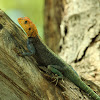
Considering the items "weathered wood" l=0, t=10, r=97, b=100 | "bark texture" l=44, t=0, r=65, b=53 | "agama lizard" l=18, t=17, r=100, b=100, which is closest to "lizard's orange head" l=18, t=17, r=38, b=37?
"agama lizard" l=18, t=17, r=100, b=100

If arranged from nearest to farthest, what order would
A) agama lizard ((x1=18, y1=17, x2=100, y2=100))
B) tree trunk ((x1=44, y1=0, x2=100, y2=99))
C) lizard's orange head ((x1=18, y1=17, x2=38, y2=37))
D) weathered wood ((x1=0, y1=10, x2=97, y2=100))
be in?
weathered wood ((x1=0, y1=10, x2=97, y2=100))
agama lizard ((x1=18, y1=17, x2=100, y2=100))
lizard's orange head ((x1=18, y1=17, x2=38, y2=37))
tree trunk ((x1=44, y1=0, x2=100, y2=99))

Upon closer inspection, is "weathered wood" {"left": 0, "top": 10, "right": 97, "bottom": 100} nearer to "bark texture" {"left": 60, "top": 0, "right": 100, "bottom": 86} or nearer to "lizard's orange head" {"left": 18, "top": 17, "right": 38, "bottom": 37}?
"lizard's orange head" {"left": 18, "top": 17, "right": 38, "bottom": 37}

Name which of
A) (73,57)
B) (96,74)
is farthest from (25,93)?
(73,57)

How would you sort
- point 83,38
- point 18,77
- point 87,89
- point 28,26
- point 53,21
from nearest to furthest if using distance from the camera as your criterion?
1. point 18,77
2. point 87,89
3. point 28,26
4. point 83,38
5. point 53,21

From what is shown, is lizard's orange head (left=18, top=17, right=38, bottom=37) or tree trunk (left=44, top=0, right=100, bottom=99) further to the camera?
tree trunk (left=44, top=0, right=100, bottom=99)

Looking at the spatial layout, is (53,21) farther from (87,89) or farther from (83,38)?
(87,89)

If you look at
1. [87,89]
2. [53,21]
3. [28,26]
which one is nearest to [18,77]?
[28,26]
